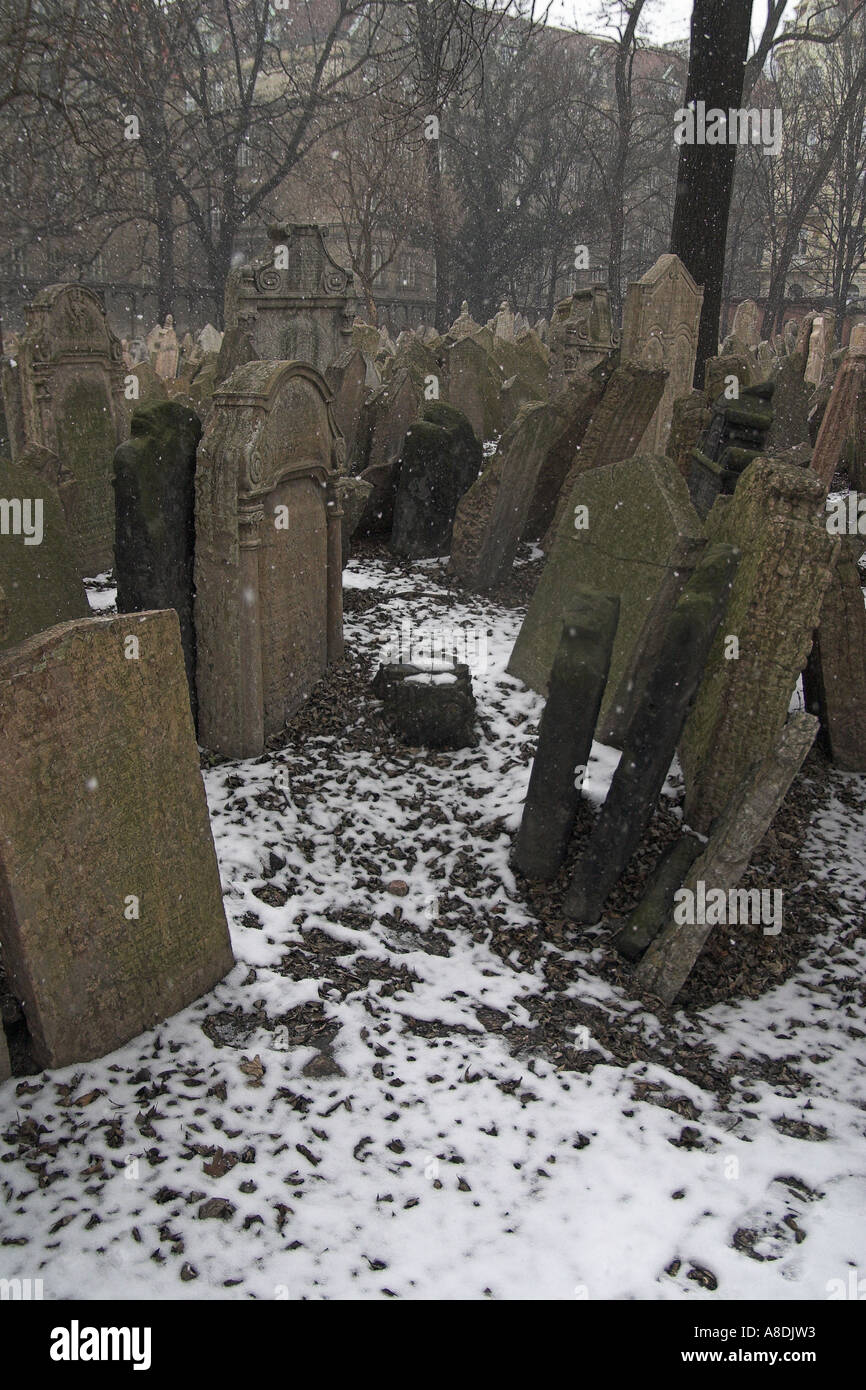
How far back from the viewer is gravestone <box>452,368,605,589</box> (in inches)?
286

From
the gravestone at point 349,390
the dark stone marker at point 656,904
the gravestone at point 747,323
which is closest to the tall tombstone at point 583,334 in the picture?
the gravestone at point 349,390

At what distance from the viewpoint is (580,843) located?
452 cm

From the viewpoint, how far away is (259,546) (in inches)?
194

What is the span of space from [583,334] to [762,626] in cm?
697

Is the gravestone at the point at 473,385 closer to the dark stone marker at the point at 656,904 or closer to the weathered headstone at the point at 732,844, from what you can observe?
the dark stone marker at the point at 656,904

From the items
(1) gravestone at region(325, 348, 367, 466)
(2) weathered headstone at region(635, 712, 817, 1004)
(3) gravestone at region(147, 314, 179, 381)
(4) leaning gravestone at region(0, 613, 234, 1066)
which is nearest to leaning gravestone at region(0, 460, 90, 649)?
(4) leaning gravestone at region(0, 613, 234, 1066)

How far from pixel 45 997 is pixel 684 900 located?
237 centimetres

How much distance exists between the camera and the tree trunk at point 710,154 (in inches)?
379

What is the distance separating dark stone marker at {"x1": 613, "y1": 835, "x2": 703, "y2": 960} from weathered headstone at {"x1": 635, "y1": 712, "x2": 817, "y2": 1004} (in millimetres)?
102

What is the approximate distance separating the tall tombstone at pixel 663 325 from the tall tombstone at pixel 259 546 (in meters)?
5.63

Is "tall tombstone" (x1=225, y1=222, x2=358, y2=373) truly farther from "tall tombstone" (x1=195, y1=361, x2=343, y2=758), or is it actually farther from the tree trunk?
"tall tombstone" (x1=195, y1=361, x2=343, y2=758)

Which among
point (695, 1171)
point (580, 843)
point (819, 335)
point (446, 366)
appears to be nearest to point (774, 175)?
point (819, 335)

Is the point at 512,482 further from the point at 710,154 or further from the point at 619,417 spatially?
the point at 710,154

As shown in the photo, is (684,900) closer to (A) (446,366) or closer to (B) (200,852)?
(B) (200,852)
